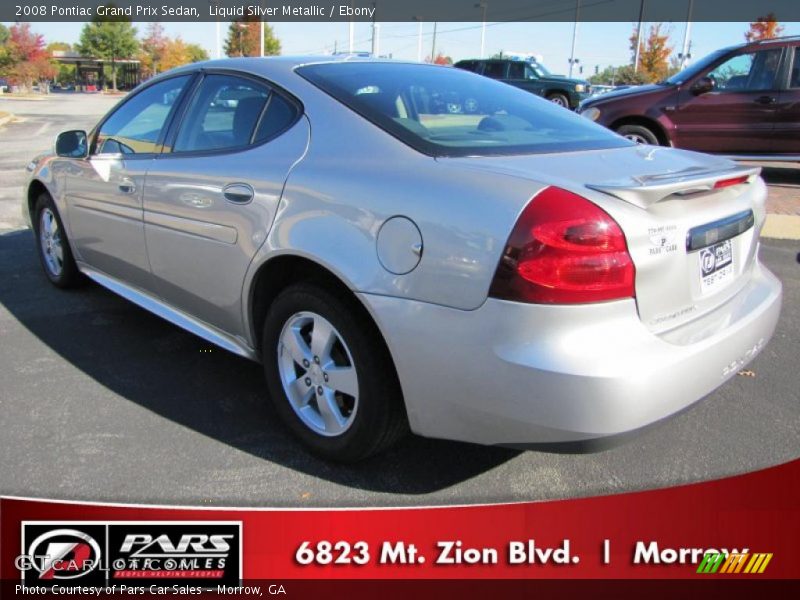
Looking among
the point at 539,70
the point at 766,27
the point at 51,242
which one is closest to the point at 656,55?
the point at 766,27

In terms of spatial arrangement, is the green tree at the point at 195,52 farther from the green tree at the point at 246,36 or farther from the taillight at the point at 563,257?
the taillight at the point at 563,257

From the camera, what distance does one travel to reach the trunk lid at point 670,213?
216 centimetres

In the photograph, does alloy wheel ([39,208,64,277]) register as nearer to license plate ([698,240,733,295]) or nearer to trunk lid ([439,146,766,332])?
trunk lid ([439,146,766,332])

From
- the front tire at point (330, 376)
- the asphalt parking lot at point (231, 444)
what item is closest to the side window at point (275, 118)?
the front tire at point (330, 376)

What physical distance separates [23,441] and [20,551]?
0.75 metres

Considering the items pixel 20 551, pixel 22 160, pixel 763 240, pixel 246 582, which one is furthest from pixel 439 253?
pixel 22 160

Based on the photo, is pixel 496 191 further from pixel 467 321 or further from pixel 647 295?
pixel 647 295

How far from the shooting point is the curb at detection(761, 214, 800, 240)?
265 inches

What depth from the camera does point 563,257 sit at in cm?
207

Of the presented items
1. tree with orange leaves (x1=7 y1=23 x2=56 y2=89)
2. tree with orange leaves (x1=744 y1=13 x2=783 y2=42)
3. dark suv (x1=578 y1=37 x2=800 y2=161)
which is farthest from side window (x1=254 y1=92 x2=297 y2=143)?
tree with orange leaves (x1=7 y1=23 x2=56 y2=89)

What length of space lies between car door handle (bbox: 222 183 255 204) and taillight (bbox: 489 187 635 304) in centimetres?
125

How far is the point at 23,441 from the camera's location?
296 cm

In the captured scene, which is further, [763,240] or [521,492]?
[763,240]

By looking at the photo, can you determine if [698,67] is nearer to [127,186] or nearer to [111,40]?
[127,186]
